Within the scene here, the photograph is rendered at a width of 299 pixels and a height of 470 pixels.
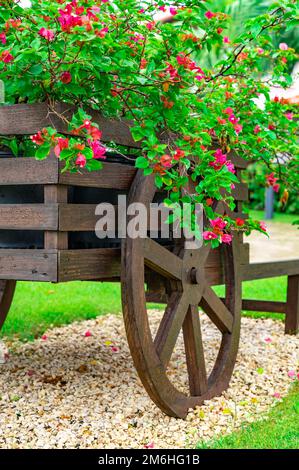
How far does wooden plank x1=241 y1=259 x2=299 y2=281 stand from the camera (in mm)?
4239

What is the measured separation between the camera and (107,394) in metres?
3.77

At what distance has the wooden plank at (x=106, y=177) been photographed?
2.82 m

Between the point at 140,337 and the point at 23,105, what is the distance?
106cm

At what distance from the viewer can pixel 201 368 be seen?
3.56 m

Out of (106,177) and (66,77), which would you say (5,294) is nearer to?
(106,177)

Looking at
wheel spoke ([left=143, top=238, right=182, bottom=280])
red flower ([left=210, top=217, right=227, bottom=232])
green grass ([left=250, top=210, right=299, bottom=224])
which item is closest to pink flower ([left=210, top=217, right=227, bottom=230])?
red flower ([left=210, top=217, right=227, bottom=232])

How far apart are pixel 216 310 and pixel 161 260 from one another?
25.8 inches

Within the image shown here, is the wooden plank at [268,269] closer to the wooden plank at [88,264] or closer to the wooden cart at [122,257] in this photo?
the wooden cart at [122,257]

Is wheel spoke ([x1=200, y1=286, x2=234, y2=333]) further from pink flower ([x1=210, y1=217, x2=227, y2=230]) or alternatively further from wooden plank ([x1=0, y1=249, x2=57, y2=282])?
wooden plank ([x1=0, y1=249, x2=57, y2=282])

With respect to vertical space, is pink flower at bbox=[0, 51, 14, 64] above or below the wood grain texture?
above

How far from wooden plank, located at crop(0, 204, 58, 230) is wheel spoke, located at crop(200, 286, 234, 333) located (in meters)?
1.10

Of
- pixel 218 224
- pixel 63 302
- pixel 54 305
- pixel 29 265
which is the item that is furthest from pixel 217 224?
pixel 63 302
